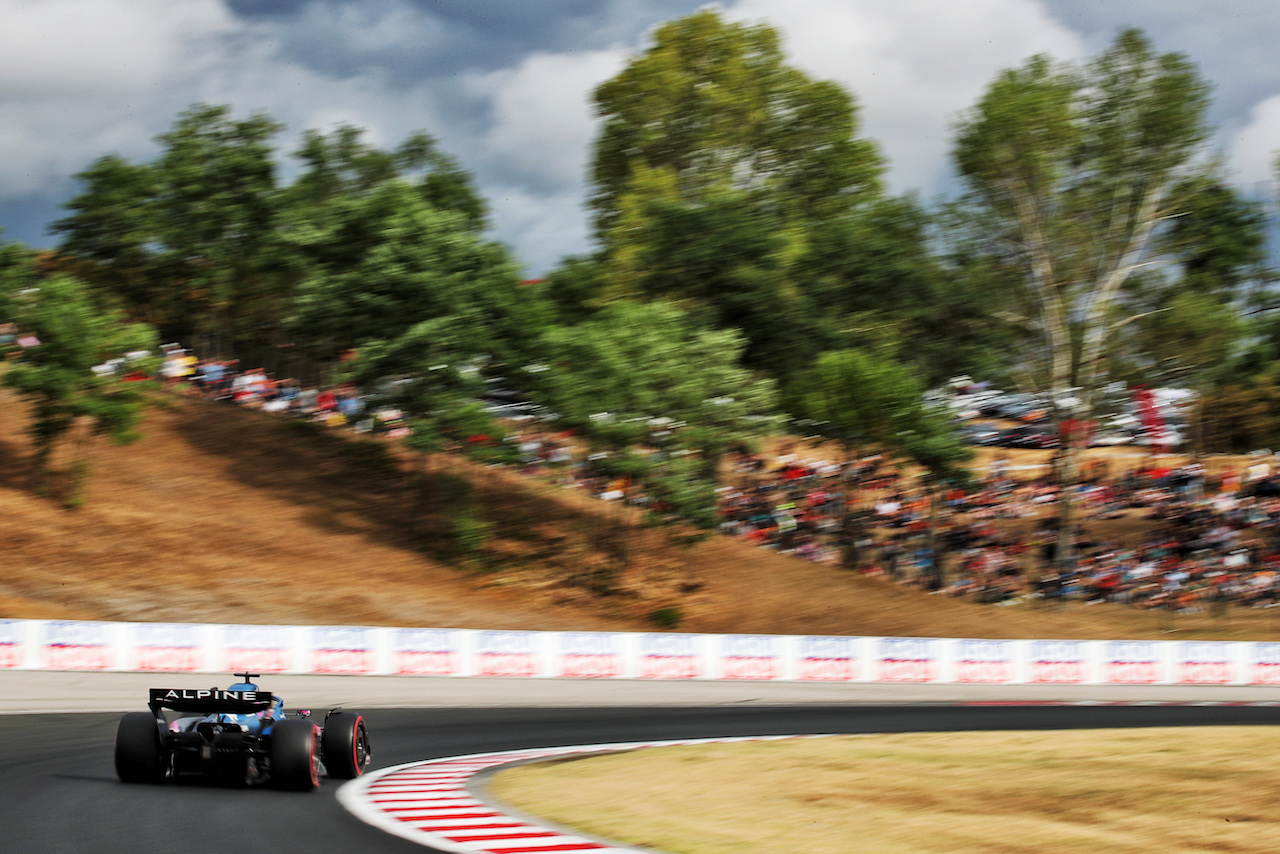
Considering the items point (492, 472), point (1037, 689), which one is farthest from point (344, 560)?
point (1037, 689)

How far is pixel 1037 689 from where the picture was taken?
25.2 metres

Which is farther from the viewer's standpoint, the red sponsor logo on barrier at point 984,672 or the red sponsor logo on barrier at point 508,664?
the red sponsor logo on barrier at point 984,672

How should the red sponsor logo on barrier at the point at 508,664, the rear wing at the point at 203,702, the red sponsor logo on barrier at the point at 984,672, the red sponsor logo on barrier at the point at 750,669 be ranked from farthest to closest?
the red sponsor logo on barrier at the point at 984,672 < the red sponsor logo on barrier at the point at 750,669 < the red sponsor logo on barrier at the point at 508,664 < the rear wing at the point at 203,702

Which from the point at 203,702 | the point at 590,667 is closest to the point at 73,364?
the point at 590,667

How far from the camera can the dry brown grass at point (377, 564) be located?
32781 mm

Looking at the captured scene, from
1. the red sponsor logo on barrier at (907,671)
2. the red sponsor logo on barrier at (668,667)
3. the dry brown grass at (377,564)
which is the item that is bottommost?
the red sponsor logo on barrier at (907,671)

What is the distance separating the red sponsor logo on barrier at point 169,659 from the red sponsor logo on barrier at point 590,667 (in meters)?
6.69

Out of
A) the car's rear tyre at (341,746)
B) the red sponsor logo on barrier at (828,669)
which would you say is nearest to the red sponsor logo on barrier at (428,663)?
the red sponsor logo on barrier at (828,669)

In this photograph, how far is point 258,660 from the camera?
23.7 m

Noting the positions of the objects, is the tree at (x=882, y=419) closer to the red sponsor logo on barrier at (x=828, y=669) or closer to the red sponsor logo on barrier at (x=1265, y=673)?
the red sponsor logo on barrier at (x=1265, y=673)

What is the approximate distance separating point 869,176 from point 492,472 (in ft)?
→ 74.7

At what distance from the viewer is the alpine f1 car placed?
1105 centimetres

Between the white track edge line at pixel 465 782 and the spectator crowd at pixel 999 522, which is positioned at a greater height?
the spectator crowd at pixel 999 522

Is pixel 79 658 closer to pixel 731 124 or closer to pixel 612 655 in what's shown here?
pixel 612 655
